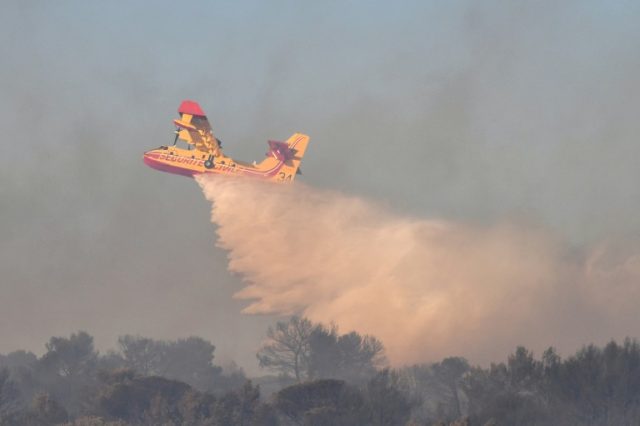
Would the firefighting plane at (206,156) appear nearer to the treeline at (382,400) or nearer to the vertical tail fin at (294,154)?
the vertical tail fin at (294,154)

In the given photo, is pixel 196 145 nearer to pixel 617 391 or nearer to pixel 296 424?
pixel 296 424

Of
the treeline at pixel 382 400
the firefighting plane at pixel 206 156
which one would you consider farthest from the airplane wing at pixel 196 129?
the treeline at pixel 382 400

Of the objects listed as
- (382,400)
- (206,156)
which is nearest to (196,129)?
(206,156)

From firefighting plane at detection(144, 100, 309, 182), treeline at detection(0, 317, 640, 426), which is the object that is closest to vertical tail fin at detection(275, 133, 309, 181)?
firefighting plane at detection(144, 100, 309, 182)

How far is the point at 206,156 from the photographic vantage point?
111 meters

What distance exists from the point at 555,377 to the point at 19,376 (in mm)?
79652

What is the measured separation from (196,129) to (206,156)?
2746 mm

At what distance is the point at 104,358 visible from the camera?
183500 millimetres

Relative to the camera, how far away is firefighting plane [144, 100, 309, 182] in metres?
110

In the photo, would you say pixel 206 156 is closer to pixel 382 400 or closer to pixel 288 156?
pixel 288 156

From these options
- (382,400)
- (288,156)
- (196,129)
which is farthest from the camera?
(288,156)

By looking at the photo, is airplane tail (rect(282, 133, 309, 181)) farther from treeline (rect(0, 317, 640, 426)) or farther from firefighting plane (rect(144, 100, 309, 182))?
treeline (rect(0, 317, 640, 426))

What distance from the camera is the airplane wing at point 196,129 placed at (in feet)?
357

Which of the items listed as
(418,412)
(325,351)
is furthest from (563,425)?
(325,351)
